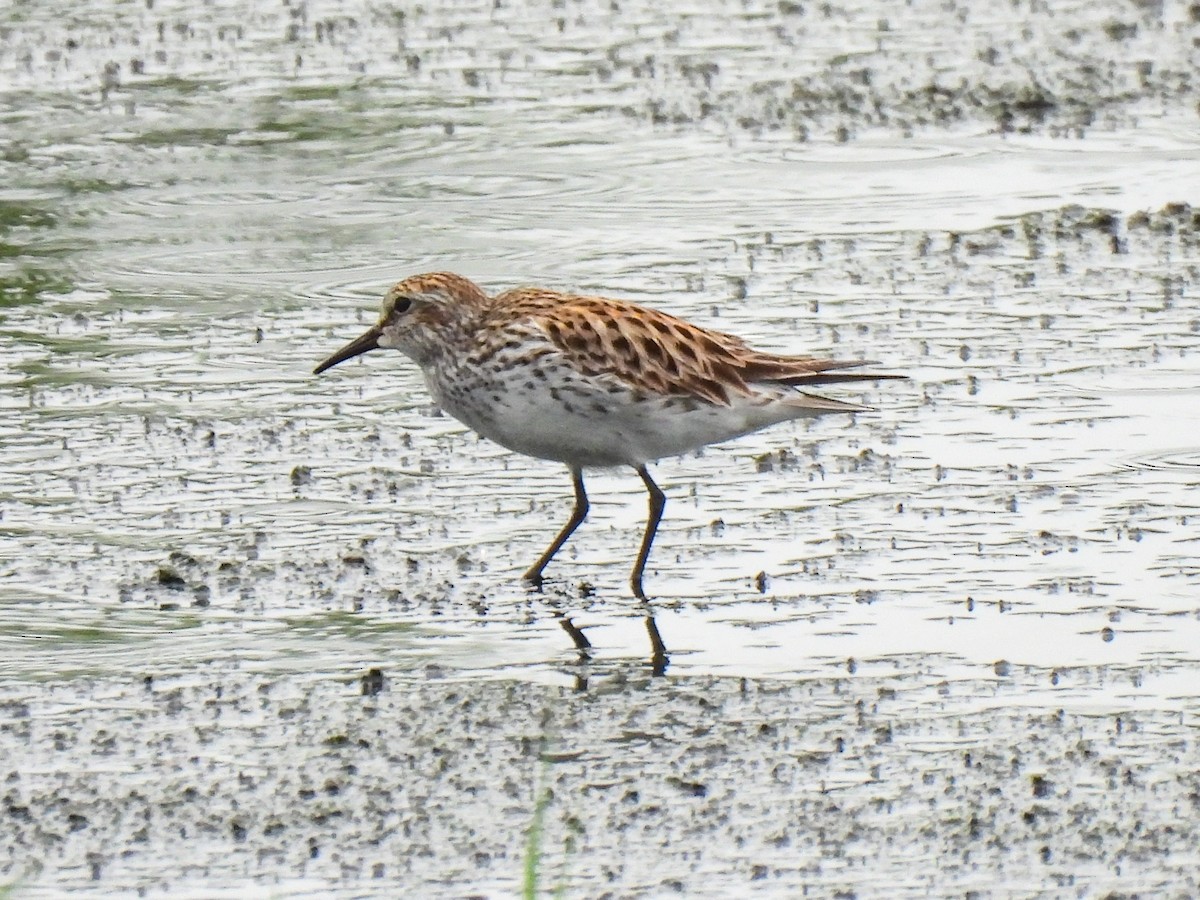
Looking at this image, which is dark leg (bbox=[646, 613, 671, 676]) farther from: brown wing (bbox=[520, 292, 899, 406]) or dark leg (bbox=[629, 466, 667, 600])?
brown wing (bbox=[520, 292, 899, 406])

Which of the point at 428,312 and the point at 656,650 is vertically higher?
the point at 428,312

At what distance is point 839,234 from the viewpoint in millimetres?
11953

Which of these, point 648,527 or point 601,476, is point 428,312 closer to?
point 648,527

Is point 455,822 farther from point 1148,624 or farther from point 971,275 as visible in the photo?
point 971,275

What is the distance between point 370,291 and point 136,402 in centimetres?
175

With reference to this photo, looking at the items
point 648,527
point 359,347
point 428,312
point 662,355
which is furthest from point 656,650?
point 359,347

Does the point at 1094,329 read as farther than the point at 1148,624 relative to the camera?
Yes

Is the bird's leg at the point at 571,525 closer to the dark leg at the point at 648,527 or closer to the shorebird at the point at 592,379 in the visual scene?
the shorebird at the point at 592,379

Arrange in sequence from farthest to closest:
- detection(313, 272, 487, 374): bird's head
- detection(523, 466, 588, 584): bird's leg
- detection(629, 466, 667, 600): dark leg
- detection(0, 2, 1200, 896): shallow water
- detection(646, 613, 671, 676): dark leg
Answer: detection(313, 272, 487, 374): bird's head, detection(523, 466, 588, 584): bird's leg, detection(629, 466, 667, 600): dark leg, detection(646, 613, 671, 676): dark leg, detection(0, 2, 1200, 896): shallow water

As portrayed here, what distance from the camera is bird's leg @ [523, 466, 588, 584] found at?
823cm

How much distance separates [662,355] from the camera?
830cm

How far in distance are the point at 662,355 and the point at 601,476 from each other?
1.27 metres

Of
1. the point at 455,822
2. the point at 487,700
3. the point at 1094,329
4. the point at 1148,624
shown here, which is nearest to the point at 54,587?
the point at 487,700

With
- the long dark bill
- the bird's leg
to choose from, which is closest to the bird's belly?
the bird's leg
